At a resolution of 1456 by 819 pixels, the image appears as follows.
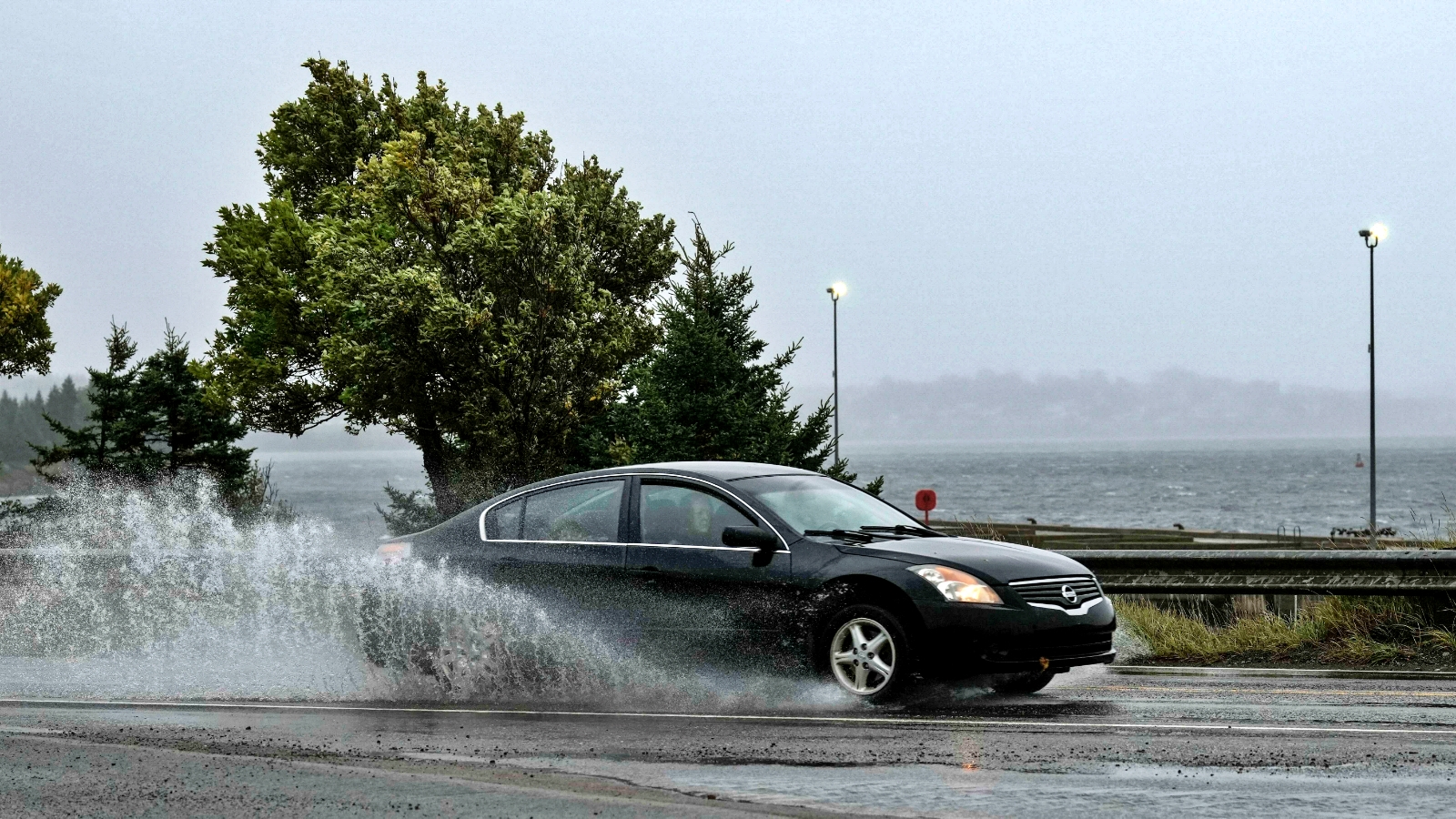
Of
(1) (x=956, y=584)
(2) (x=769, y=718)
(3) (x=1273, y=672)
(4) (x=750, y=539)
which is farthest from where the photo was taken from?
(3) (x=1273, y=672)

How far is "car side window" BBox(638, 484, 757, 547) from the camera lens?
9.41 m

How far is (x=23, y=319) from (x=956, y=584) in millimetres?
39238

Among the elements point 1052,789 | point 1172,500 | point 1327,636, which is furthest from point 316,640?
point 1172,500

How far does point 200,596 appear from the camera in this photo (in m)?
13.2

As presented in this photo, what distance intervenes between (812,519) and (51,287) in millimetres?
39461

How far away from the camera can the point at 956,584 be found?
28.4ft

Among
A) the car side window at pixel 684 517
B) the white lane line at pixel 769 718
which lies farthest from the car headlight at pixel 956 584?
the car side window at pixel 684 517

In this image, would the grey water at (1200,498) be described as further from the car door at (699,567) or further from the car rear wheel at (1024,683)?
the car door at (699,567)

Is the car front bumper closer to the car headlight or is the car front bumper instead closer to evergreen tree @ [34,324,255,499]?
the car headlight

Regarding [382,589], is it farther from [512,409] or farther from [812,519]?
[512,409]

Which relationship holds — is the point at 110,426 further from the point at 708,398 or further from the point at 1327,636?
the point at 1327,636

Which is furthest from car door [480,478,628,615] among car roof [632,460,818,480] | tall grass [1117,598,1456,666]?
tall grass [1117,598,1456,666]

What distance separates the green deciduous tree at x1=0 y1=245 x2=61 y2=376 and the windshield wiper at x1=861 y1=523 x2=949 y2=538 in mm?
37302

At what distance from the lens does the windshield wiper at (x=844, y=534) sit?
30.2ft
